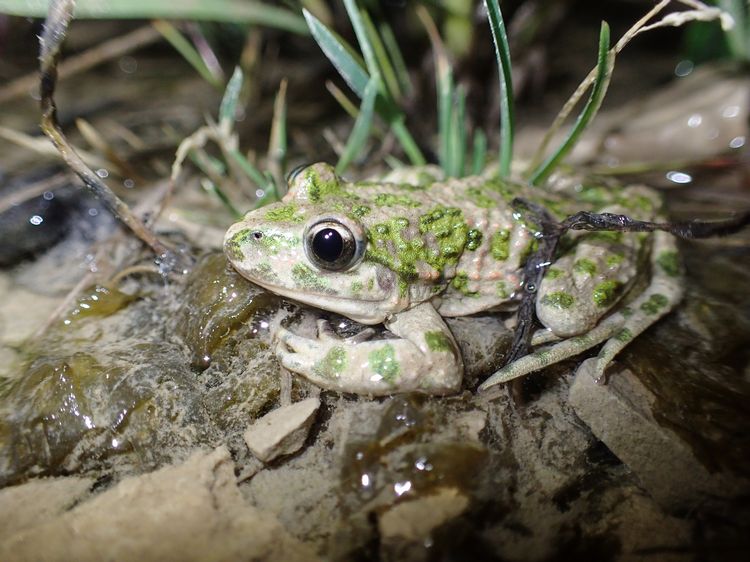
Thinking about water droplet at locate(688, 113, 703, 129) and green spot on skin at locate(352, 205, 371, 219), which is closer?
green spot on skin at locate(352, 205, 371, 219)

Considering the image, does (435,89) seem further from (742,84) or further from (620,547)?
(620,547)

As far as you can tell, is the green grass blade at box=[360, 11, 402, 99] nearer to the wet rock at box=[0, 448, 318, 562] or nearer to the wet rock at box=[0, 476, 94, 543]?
the wet rock at box=[0, 448, 318, 562]

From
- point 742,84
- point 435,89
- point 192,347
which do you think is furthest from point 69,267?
point 742,84

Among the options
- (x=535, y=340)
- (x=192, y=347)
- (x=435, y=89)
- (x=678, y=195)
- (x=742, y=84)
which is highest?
(x=435, y=89)

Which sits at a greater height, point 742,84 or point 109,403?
point 742,84

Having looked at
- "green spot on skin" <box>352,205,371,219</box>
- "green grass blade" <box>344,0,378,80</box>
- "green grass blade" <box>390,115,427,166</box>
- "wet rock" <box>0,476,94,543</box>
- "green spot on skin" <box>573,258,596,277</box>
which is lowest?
"wet rock" <box>0,476,94,543</box>

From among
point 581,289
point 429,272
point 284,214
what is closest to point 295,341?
point 284,214

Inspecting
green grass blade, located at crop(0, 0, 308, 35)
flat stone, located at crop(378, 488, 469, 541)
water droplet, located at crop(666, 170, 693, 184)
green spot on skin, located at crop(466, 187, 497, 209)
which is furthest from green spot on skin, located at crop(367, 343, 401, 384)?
water droplet, located at crop(666, 170, 693, 184)
